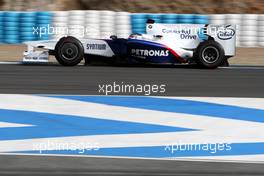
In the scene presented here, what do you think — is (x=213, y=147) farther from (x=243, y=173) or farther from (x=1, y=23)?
(x=1, y=23)

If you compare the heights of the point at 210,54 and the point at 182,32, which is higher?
the point at 182,32

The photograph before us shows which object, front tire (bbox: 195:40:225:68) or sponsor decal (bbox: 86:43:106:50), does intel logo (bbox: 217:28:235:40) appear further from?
sponsor decal (bbox: 86:43:106:50)

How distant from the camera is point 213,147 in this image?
5.25 metres

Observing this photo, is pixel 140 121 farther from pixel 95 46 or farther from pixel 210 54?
pixel 210 54

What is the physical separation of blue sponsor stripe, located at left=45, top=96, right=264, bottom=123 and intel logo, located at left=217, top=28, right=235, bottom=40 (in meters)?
4.89

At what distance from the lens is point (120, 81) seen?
29.1 ft

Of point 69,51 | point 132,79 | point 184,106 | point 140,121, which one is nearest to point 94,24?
point 69,51

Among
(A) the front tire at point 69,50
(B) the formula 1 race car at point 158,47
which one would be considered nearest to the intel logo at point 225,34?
(B) the formula 1 race car at point 158,47

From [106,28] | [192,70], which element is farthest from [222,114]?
[106,28]

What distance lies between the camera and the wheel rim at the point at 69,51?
10.3 m

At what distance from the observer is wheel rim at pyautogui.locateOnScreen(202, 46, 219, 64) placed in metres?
10.3

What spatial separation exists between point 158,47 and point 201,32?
0.85 m

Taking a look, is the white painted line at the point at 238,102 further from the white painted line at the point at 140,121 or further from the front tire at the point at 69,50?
the front tire at the point at 69,50

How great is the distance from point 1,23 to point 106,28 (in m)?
2.53
